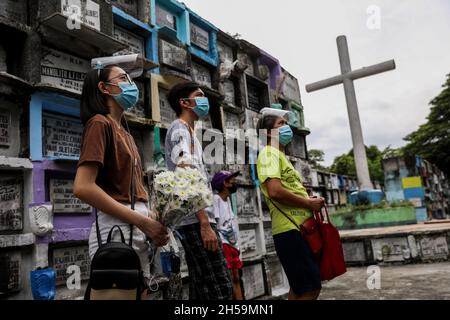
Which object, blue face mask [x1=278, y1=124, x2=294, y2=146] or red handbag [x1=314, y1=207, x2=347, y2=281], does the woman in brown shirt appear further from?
blue face mask [x1=278, y1=124, x2=294, y2=146]

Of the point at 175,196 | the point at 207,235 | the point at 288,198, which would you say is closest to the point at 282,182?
the point at 288,198

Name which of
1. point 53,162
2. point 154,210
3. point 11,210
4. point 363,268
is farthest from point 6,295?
point 363,268

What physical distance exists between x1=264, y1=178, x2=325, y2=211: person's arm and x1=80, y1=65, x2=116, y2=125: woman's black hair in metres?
1.13

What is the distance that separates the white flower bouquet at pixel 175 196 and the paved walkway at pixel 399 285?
280 cm

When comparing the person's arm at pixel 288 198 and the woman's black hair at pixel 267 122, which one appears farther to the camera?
the woman's black hair at pixel 267 122

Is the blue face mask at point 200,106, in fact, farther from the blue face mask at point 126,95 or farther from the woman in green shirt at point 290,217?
the blue face mask at point 126,95

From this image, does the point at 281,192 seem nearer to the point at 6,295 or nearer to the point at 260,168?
the point at 260,168

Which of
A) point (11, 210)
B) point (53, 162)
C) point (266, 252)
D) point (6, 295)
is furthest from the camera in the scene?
point (266, 252)

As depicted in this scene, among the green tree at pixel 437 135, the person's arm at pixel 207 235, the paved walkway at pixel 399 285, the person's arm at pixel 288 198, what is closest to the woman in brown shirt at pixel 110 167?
the person's arm at pixel 207 235

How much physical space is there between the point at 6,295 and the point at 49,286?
227 millimetres

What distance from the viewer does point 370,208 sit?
30.3 feet

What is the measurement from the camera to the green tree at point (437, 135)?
79.6 ft

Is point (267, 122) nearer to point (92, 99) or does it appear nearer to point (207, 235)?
point (207, 235)

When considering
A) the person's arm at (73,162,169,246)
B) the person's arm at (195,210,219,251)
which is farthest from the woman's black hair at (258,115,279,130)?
the person's arm at (73,162,169,246)
